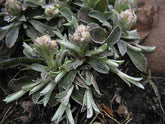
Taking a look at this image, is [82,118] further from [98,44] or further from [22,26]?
[22,26]

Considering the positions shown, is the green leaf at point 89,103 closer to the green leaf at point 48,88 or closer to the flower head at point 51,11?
the green leaf at point 48,88

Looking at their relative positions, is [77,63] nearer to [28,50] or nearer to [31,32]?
[28,50]

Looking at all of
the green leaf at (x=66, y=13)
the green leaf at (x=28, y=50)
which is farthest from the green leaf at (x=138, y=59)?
the green leaf at (x=28, y=50)

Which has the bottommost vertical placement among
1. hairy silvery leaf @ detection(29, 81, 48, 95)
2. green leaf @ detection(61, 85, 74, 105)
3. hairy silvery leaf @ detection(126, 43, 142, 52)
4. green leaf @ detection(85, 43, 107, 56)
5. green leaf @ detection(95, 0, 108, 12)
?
green leaf @ detection(61, 85, 74, 105)

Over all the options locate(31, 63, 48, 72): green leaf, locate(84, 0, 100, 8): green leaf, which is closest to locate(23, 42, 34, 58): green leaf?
locate(31, 63, 48, 72): green leaf

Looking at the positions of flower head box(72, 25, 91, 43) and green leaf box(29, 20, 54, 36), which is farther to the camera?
green leaf box(29, 20, 54, 36)

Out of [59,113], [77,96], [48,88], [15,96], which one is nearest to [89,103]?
[77,96]

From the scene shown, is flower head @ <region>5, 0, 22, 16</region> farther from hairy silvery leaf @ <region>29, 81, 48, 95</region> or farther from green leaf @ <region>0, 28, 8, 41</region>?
hairy silvery leaf @ <region>29, 81, 48, 95</region>

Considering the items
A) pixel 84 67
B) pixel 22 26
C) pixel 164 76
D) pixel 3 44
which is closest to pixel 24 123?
pixel 84 67
